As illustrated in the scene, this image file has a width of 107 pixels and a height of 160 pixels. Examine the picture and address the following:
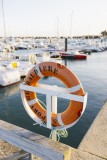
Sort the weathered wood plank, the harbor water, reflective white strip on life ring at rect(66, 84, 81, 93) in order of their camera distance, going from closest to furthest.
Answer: the weathered wood plank, reflective white strip on life ring at rect(66, 84, 81, 93), the harbor water

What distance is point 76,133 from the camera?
24.6 ft

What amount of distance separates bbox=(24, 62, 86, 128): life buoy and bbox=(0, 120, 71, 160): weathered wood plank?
70 centimetres

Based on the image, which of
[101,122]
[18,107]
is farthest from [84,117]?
[101,122]

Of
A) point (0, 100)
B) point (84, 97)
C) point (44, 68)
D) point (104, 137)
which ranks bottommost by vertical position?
point (0, 100)

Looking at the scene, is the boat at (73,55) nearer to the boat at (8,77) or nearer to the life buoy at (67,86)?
the boat at (8,77)

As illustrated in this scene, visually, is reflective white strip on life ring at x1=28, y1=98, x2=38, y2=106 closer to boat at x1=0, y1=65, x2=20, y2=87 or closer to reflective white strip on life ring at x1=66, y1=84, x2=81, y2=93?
reflective white strip on life ring at x1=66, y1=84, x2=81, y2=93

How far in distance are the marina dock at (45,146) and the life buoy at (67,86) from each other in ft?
1.73

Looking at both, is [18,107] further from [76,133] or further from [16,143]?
[16,143]

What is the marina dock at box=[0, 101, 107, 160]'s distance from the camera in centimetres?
209

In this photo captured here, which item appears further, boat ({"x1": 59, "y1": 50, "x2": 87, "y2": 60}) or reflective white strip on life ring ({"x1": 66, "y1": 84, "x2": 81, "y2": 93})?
boat ({"x1": 59, "y1": 50, "x2": 87, "y2": 60})

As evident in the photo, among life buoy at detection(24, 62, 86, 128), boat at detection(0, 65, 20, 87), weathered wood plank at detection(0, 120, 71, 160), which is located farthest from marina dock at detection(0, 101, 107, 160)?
boat at detection(0, 65, 20, 87)

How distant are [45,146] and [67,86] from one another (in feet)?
3.26

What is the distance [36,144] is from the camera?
2.19 m

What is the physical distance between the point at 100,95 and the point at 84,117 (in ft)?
12.2
